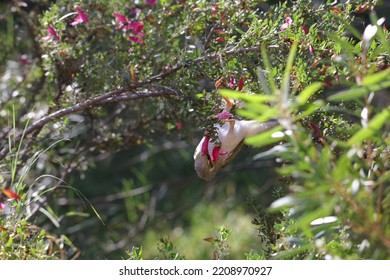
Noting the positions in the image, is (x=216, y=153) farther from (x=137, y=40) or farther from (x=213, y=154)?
(x=137, y=40)

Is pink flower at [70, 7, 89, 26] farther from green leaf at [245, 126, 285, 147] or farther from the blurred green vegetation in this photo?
green leaf at [245, 126, 285, 147]

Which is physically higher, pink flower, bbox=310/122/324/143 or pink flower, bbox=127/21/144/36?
pink flower, bbox=127/21/144/36

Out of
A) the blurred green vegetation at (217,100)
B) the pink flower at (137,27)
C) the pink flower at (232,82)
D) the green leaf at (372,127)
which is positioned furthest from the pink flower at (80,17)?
the green leaf at (372,127)

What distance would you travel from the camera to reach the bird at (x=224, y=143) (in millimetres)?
1549

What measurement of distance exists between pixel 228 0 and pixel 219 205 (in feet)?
8.07

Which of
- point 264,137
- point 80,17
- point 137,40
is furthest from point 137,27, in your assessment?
point 264,137

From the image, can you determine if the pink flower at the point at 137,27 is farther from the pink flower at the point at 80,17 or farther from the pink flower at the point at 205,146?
the pink flower at the point at 205,146

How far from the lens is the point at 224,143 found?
156 cm

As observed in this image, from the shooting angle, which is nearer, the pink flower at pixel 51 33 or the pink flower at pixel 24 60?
the pink flower at pixel 51 33

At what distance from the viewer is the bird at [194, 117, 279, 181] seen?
1549 millimetres

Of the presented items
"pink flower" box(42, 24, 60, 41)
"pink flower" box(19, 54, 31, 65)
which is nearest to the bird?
"pink flower" box(42, 24, 60, 41)
